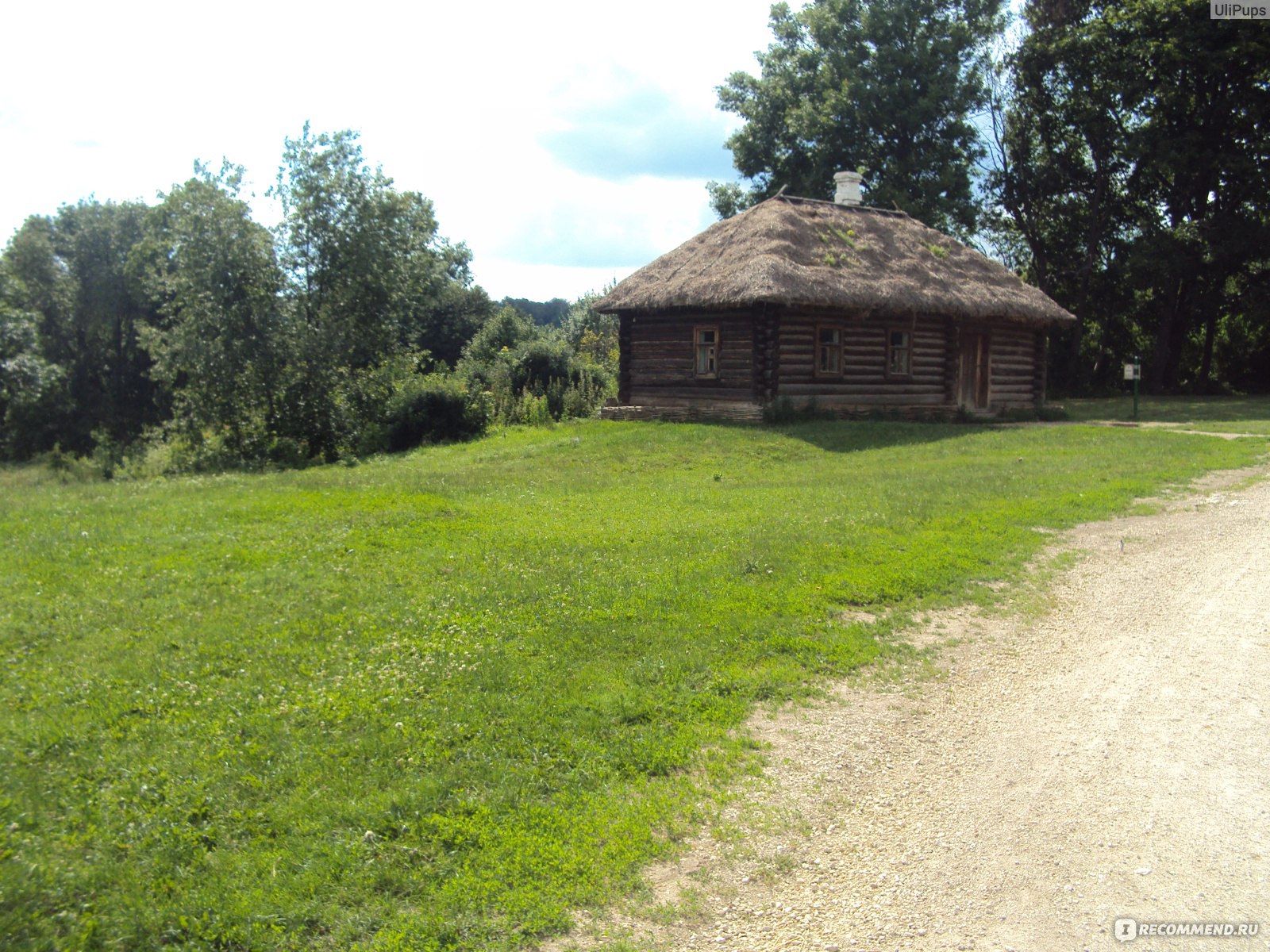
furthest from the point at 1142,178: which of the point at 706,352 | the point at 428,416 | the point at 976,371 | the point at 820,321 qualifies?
the point at 428,416

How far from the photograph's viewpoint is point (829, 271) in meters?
22.7

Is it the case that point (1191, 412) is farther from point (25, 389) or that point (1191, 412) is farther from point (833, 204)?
point (25, 389)

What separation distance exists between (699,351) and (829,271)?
382 centimetres

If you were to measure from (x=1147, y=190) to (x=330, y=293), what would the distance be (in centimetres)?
3299

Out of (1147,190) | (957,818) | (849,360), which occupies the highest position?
(1147,190)

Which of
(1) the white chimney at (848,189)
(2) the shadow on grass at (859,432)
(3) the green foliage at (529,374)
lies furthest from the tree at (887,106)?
(2) the shadow on grass at (859,432)

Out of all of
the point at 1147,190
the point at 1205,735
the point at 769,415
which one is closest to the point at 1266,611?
the point at 1205,735

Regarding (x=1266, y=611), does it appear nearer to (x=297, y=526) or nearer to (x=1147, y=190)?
(x=297, y=526)

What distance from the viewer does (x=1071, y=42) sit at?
35.3 metres

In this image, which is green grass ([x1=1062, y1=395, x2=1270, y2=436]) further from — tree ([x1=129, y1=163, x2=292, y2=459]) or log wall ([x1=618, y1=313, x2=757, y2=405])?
tree ([x1=129, y1=163, x2=292, y2=459])

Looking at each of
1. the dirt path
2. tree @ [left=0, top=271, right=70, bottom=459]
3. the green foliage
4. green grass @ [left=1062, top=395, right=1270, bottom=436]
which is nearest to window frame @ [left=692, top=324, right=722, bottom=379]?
the green foliage

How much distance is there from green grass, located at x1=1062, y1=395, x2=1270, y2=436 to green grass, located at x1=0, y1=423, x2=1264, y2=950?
40.3 ft

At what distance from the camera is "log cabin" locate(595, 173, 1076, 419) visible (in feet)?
73.5

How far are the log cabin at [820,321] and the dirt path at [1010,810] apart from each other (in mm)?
15071
